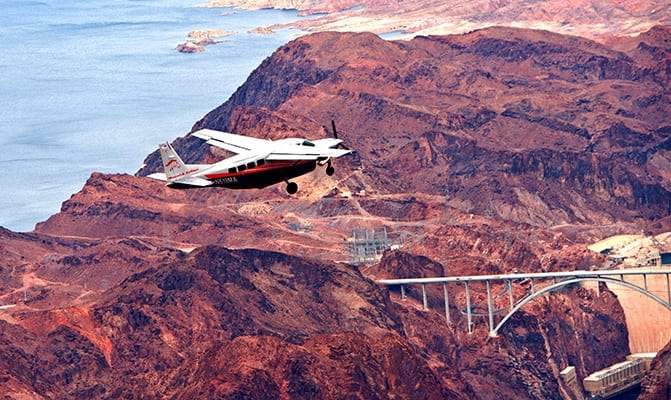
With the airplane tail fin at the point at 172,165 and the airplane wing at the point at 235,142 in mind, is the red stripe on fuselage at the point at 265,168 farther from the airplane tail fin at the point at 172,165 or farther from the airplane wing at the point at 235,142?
the airplane tail fin at the point at 172,165

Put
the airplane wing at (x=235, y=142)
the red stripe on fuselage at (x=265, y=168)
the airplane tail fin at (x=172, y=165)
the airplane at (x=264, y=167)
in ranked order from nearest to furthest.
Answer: the airplane at (x=264, y=167)
the red stripe on fuselage at (x=265, y=168)
the airplane tail fin at (x=172, y=165)
the airplane wing at (x=235, y=142)

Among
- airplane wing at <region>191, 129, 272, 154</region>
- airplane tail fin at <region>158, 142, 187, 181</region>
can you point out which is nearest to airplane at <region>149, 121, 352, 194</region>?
airplane wing at <region>191, 129, 272, 154</region>

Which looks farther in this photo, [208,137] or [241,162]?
[208,137]

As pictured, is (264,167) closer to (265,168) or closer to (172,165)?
(265,168)

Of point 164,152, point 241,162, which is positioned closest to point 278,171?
point 241,162

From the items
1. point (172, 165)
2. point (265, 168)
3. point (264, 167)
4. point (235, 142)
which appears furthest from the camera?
point (235, 142)

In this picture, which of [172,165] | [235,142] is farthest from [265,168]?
[235,142]

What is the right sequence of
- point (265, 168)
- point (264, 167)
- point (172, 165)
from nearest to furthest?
point (264, 167) → point (265, 168) → point (172, 165)

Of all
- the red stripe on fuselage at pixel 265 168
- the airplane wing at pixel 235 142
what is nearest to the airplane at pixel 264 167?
the red stripe on fuselage at pixel 265 168

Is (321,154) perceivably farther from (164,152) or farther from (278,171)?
(164,152)
